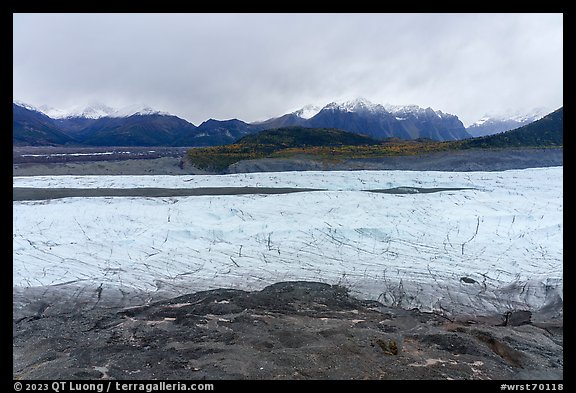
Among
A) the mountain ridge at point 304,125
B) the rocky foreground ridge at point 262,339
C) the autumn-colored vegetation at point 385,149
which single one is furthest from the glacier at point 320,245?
the mountain ridge at point 304,125

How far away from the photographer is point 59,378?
5254 mm

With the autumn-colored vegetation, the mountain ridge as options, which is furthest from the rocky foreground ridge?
the mountain ridge

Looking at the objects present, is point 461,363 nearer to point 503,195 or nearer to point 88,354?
point 88,354

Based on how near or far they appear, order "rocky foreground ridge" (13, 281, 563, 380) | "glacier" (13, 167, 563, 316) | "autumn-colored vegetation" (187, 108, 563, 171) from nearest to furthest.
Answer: "rocky foreground ridge" (13, 281, 563, 380), "glacier" (13, 167, 563, 316), "autumn-colored vegetation" (187, 108, 563, 171)

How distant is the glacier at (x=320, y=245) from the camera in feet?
29.9

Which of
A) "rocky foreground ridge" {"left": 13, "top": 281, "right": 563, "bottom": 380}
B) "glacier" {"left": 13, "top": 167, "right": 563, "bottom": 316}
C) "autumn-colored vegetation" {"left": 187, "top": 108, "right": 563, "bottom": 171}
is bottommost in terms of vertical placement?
"rocky foreground ridge" {"left": 13, "top": 281, "right": 563, "bottom": 380}

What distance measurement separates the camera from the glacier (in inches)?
359

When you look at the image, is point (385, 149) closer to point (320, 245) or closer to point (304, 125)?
point (320, 245)

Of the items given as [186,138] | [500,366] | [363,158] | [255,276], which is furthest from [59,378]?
[186,138]

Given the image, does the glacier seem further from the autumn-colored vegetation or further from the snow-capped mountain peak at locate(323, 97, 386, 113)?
the snow-capped mountain peak at locate(323, 97, 386, 113)

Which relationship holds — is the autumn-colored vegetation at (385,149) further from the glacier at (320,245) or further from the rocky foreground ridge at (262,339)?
the rocky foreground ridge at (262,339)

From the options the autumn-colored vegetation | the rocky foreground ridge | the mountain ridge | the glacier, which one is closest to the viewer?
the rocky foreground ridge

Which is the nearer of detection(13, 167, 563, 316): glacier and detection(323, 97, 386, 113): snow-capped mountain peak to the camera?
detection(13, 167, 563, 316): glacier

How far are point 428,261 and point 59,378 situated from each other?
9.01m
